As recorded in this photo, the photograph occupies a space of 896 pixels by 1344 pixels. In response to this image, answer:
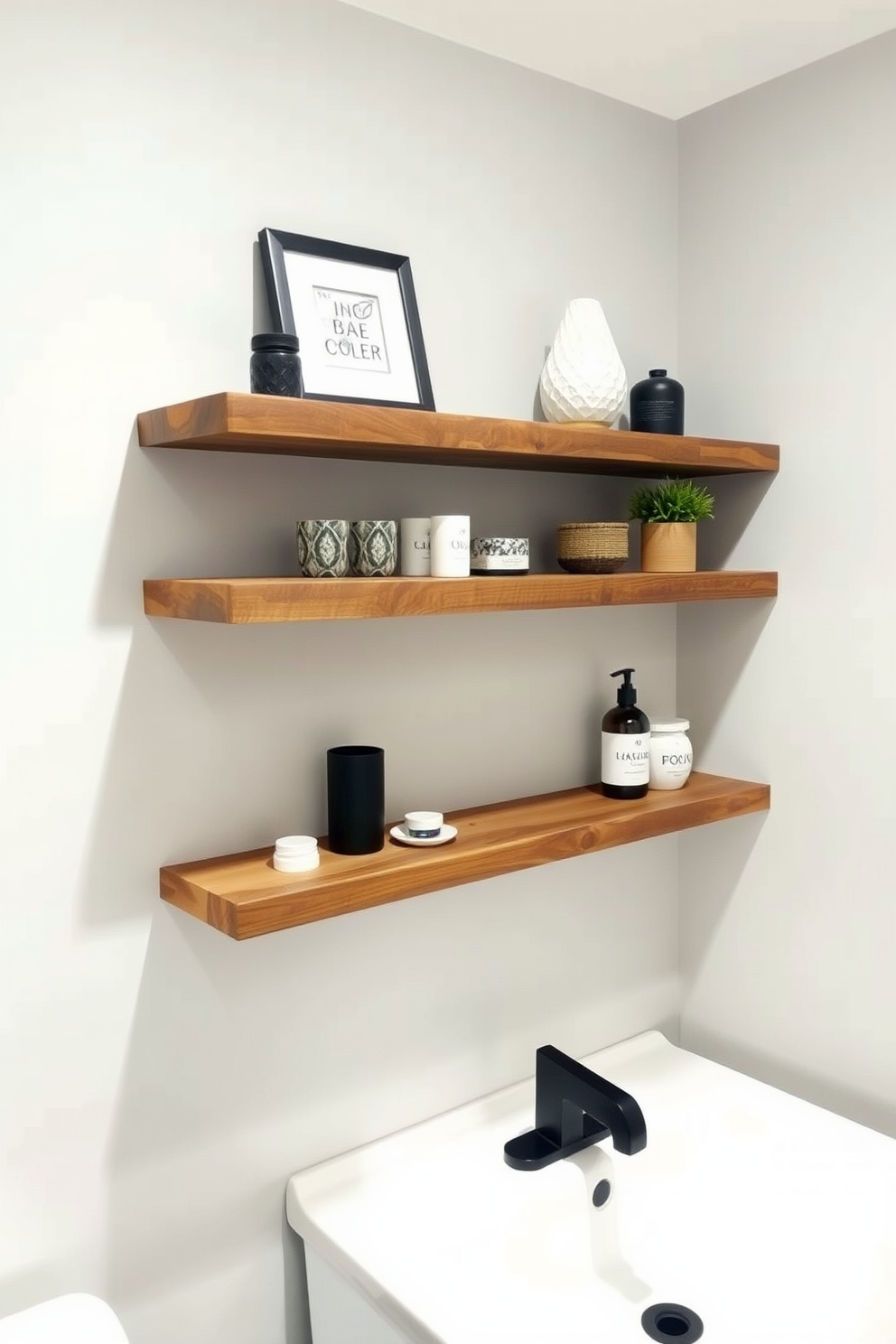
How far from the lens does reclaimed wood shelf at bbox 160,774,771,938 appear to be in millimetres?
1137

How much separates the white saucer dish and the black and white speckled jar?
1.10 ft

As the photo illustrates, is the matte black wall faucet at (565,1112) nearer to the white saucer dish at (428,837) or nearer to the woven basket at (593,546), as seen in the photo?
the white saucer dish at (428,837)

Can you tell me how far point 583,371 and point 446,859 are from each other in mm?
706

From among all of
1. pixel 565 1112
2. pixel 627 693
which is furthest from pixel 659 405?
pixel 565 1112

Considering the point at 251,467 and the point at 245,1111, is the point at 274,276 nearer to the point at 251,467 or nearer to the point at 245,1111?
the point at 251,467

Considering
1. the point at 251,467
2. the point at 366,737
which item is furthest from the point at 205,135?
Answer: the point at 366,737

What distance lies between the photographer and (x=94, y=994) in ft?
3.97

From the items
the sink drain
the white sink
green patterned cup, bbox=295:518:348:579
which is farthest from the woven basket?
the sink drain

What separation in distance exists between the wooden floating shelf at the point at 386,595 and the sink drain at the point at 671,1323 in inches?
33.8

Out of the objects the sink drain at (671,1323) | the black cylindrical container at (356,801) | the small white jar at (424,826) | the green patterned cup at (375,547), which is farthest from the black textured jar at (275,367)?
the sink drain at (671,1323)

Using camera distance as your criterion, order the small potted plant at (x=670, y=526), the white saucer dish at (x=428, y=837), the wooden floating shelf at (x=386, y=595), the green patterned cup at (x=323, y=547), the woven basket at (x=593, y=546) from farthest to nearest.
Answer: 1. the small potted plant at (x=670, y=526)
2. the woven basket at (x=593, y=546)
3. the white saucer dish at (x=428, y=837)
4. the green patterned cup at (x=323, y=547)
5. the wooden floating shelf at (x=386, y=595)

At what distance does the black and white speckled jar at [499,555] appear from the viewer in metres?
1.34

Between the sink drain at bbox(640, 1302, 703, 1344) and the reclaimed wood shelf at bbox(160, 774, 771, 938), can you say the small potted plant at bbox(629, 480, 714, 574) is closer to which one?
the reclaimed wood shelf at bbox(160, 774, 771, 938)

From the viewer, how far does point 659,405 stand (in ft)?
5.23
